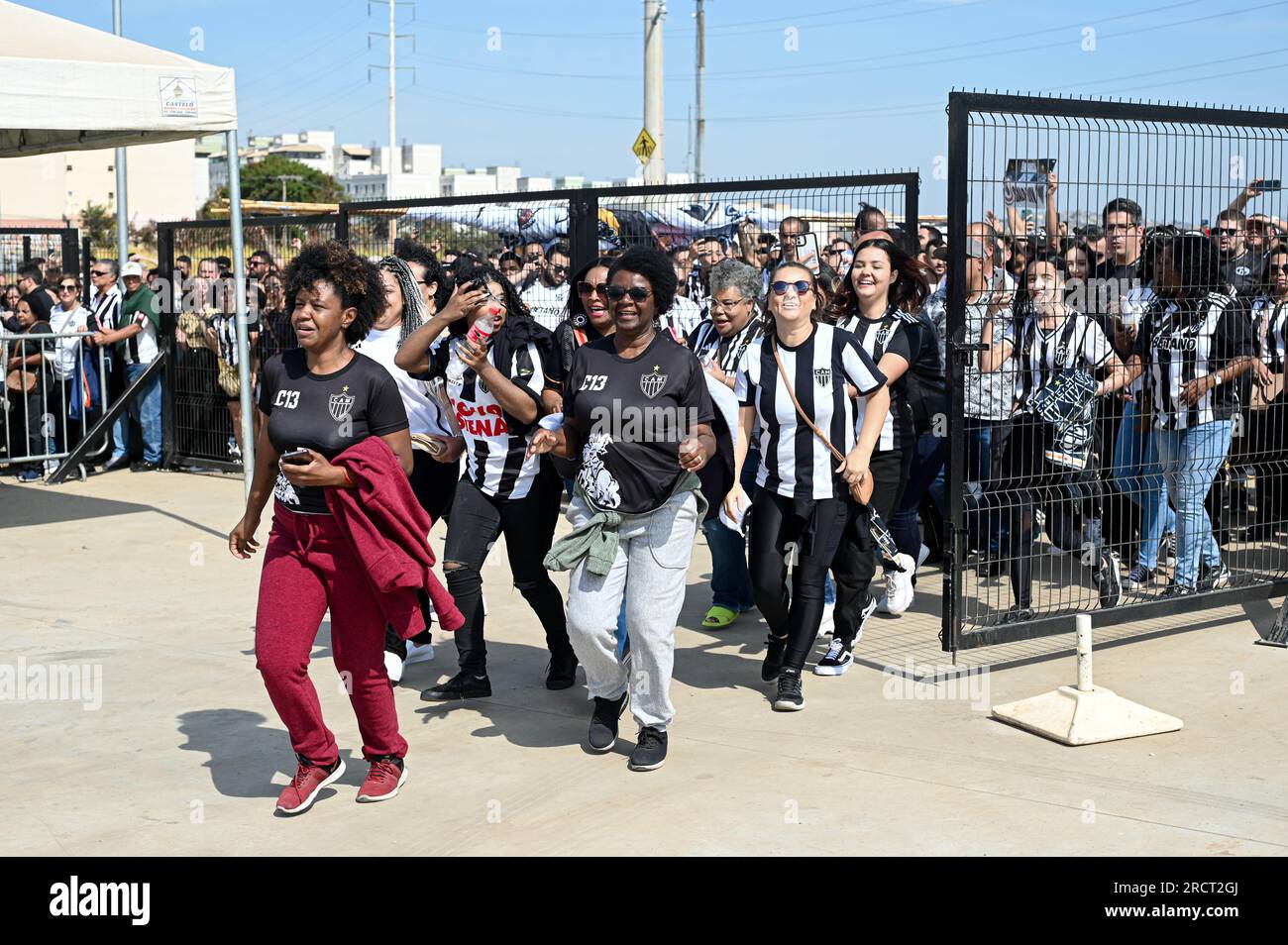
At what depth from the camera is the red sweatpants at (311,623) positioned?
186 inches

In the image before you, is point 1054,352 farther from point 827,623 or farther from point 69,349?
point 69,349

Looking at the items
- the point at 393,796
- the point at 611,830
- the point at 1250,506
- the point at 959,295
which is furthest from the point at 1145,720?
the point at 1250,506

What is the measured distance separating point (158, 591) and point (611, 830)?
4737 millimetres

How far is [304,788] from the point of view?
4.85 metres

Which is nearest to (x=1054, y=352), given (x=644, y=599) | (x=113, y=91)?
(x=644, y=599)

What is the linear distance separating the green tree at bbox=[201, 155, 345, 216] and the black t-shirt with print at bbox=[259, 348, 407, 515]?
7695cm

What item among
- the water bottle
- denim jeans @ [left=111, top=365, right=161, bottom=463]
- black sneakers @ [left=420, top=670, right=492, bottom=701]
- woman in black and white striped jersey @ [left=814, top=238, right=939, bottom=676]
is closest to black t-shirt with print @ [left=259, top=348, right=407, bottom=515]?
the water bottle

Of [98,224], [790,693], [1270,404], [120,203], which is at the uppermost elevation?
[98,224]

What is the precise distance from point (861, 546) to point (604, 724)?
1624 millimetres

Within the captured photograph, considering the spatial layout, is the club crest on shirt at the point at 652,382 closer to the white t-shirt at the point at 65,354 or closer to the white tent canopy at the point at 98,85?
the white tent canopy at the point at 98,85

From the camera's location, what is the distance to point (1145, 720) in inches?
222

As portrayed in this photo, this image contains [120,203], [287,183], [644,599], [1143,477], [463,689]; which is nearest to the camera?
Result: [644,599]

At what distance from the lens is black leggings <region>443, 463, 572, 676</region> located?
20.0ft
